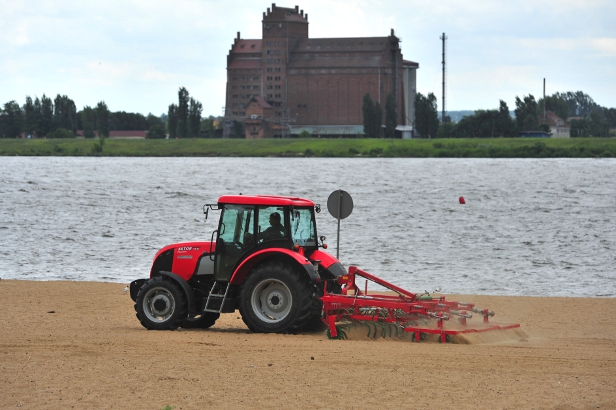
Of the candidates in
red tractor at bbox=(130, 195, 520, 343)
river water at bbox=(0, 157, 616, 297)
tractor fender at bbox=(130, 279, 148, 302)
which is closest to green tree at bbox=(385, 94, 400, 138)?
river water at bbox=(0, 157, 616, 297)

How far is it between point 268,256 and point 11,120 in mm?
187193

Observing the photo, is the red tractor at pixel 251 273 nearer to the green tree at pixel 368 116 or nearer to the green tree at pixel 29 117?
the green tree at pixel 368 116

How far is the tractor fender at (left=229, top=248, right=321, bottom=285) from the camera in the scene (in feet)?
42.8

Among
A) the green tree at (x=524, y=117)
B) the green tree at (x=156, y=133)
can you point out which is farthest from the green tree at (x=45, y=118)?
the green tree at (x=524, y=117)

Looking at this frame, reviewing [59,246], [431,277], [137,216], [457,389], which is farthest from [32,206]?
[457,389]

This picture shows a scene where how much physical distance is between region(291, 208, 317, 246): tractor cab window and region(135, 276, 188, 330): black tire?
1861 mm

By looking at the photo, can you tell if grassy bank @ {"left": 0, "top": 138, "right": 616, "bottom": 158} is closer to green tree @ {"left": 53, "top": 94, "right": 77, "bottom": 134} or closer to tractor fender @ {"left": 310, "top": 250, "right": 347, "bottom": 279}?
green tree @ {"left": 53, "top": 94, "right": 77, "bottom": 134}

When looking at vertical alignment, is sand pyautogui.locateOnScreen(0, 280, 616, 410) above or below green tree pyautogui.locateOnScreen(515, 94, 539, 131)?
below

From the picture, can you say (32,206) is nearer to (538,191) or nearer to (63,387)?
(538,191)

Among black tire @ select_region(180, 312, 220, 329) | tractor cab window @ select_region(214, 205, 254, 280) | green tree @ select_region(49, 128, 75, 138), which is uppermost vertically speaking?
green tree @ select_region(49, 128, 75, 138)

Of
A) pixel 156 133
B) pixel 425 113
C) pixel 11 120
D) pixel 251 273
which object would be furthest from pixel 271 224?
pixel 11 120

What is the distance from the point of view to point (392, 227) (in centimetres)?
4466

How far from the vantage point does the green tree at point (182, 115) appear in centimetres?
18062

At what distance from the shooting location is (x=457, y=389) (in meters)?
10.0
